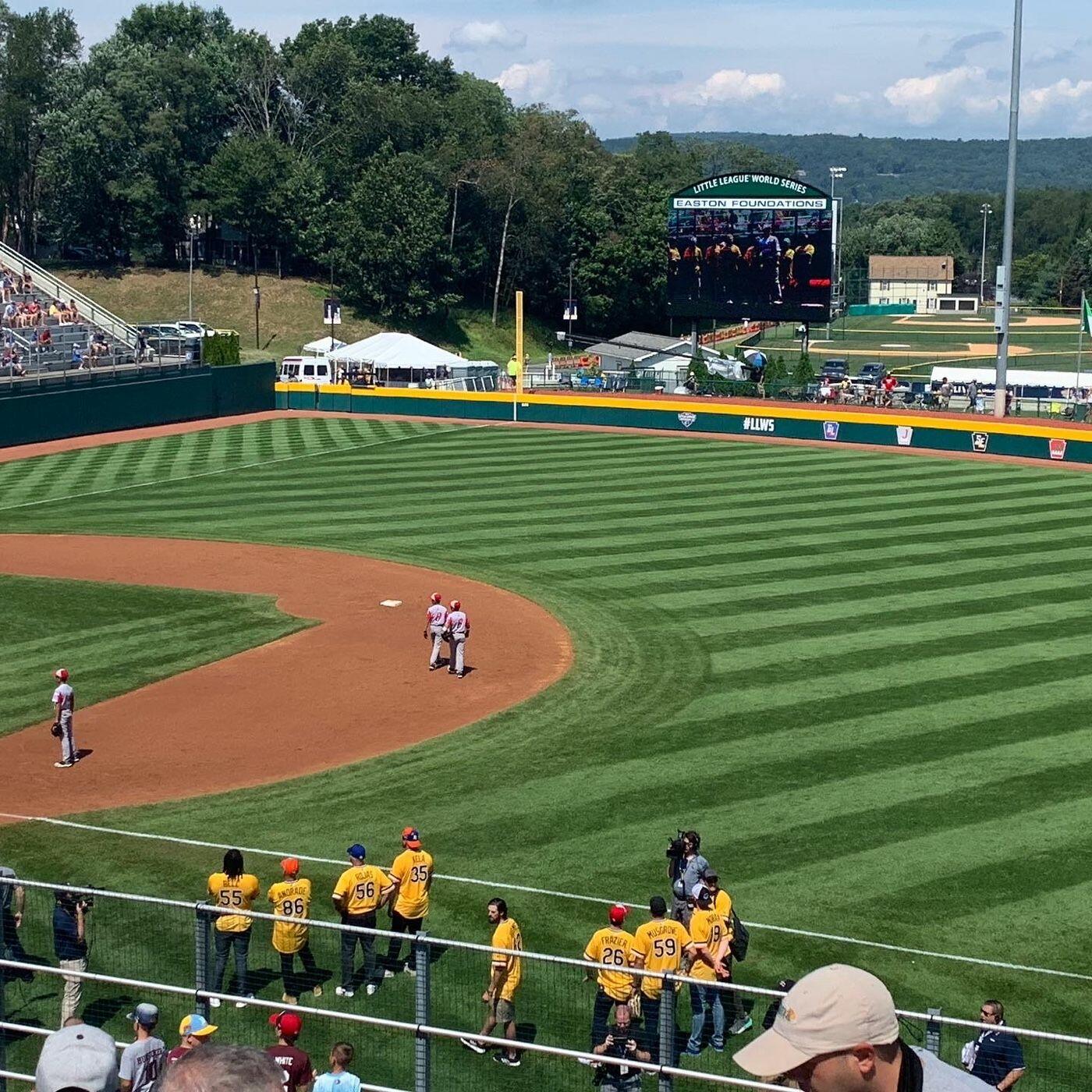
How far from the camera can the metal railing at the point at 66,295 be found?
5809 centimetres

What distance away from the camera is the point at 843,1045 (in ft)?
11.2

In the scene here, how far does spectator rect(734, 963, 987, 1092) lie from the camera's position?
339 cm

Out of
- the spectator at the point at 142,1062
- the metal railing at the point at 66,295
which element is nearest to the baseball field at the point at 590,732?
the spectator at the point at 142,1062

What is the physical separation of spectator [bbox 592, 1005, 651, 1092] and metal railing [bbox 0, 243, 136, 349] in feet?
168

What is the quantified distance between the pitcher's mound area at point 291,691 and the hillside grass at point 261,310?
55.2m

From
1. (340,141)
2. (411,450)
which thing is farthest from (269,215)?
(411,450)

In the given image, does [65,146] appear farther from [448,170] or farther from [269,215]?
[448,170]

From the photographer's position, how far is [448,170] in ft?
301

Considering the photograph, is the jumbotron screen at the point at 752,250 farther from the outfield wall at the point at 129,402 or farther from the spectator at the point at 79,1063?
the spectator at the point at 79,1063

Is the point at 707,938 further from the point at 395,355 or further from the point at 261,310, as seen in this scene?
the point at 261,310

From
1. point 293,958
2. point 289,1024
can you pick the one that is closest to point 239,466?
point 293,958

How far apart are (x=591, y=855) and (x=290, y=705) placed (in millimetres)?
6768

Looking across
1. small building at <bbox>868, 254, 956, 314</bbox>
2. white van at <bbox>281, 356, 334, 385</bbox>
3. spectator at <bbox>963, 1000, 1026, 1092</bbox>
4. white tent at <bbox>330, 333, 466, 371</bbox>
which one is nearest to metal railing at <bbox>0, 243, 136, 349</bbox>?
white van at <bbox>281, 356, 334, 385</bbox>

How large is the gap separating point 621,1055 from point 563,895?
4589 millimetres
